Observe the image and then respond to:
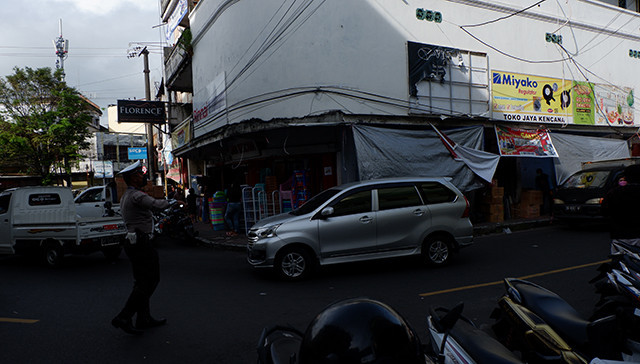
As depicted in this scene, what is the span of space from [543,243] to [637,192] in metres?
5.48

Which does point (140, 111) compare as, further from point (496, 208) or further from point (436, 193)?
point (436, 193)

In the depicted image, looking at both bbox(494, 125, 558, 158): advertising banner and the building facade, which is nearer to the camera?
the building facade

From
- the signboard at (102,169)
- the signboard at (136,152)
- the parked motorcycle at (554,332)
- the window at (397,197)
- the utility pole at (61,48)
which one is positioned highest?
the utility pole at (61,48)

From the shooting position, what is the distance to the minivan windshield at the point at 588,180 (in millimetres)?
11375

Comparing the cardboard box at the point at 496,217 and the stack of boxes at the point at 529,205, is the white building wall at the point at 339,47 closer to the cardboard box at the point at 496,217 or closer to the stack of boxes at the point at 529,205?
the stack of boxes at the point at 529,205

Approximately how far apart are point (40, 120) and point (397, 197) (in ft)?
62.3

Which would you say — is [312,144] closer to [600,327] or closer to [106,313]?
[106,313]

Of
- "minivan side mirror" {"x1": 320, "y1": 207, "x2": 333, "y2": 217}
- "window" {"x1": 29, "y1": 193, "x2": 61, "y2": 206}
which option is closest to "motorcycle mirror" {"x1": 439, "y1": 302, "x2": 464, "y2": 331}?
"minivan side mirror" {"x1": 320, "y1": 207, "x2": 333, "y2": 217}

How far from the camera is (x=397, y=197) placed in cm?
752

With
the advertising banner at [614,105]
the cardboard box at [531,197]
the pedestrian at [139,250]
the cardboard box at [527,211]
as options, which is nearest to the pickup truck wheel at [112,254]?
the pedestrian at [139,250]

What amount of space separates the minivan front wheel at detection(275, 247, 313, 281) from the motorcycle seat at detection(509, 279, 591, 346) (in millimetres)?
3976

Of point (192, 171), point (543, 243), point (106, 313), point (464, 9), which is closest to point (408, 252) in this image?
point (543, 243)

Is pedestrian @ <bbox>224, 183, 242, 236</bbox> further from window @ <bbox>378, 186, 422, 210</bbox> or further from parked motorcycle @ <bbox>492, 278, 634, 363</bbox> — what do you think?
parked motorcycle @ <bbox>492, 278, 634, 363</bbox>

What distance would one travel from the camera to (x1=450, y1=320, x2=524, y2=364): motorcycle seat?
2.20 meters
